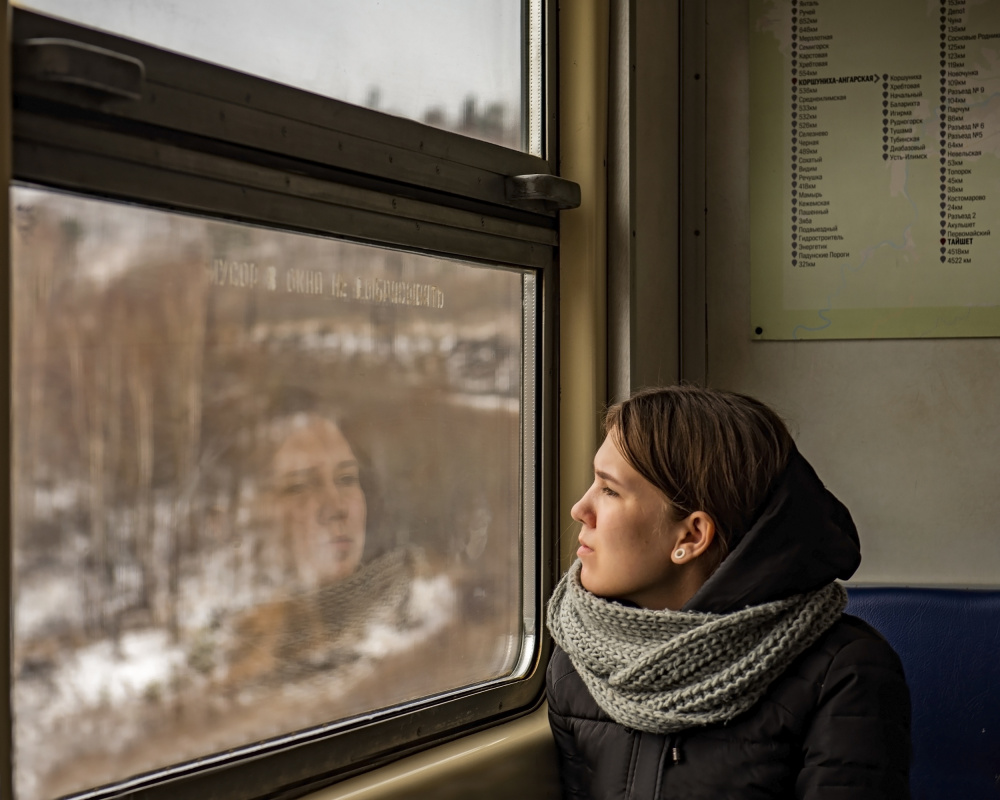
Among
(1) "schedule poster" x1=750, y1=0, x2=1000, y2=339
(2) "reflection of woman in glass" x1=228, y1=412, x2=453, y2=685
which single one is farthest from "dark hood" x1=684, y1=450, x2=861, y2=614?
(1) "schedule poster" x1=750, y1=0, x2=1000, y2=339

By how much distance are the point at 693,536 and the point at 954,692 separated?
73 centimetres

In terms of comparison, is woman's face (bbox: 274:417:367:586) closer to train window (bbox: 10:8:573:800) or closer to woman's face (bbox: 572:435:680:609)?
train window (bbox: 10:8:573:800)

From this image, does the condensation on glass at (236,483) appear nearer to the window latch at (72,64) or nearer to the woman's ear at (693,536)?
the window latch at (72,64)

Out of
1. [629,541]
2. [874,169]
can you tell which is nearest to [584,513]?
[629,541]

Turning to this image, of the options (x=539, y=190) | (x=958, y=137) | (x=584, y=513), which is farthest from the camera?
(x=958, y=137)

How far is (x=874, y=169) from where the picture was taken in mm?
1984

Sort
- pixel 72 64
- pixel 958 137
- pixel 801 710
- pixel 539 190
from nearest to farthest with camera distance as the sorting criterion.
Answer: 1. pixel 72 64
2. pixel 801 710
3. pixel 539 190
4. pixel 958 137

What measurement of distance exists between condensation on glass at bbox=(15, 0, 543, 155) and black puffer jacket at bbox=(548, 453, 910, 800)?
81cm

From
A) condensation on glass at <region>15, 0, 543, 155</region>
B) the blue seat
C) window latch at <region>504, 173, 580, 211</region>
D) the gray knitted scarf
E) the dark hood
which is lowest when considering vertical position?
the blue seat

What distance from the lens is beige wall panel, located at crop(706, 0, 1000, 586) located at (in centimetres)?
195

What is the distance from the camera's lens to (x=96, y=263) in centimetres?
116

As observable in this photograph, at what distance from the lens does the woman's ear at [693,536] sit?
1.36 m

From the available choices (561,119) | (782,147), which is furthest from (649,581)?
(782,147)

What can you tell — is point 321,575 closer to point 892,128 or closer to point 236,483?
point 236,483
